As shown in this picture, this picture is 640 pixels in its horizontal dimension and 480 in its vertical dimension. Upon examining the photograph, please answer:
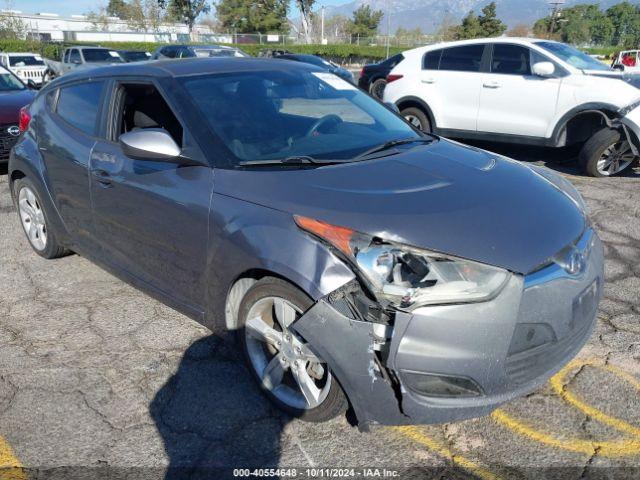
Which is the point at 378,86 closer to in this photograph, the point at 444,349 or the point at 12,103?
the point at 12,103

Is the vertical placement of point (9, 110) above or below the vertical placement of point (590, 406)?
above

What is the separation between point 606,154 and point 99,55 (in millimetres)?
17796

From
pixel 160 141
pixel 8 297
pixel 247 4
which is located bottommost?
pixel 8 297

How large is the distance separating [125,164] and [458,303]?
2.16 metres

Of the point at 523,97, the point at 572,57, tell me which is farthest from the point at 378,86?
the point at 572,57

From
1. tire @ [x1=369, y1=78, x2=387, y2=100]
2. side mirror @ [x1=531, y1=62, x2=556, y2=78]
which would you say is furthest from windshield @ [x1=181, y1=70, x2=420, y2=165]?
tire @ [x1=369, y1=78, x2=387, y2=100]

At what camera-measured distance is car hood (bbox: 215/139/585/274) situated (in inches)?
87.6

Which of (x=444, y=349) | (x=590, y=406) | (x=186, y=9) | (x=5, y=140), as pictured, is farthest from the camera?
(x=186, y=9)

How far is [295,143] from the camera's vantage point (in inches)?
120

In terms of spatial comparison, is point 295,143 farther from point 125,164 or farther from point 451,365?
point 451,365

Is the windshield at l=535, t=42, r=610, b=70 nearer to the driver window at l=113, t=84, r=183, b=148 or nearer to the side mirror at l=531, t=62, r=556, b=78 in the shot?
the side mirror at l=531, t=62, r=556, b=78

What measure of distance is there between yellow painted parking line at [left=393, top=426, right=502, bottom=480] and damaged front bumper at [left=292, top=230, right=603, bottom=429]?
308 mm

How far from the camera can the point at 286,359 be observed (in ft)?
8.56

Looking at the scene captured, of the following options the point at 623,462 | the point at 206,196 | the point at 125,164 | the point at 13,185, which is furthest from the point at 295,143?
the point at 13,185
